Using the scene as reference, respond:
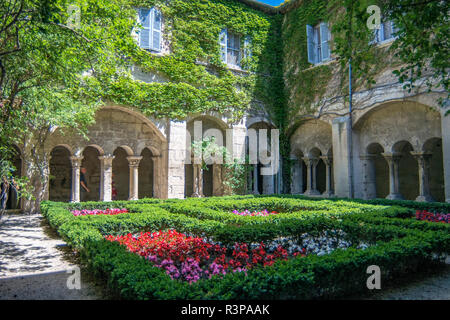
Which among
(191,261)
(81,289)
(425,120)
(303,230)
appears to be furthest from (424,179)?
(81,289)

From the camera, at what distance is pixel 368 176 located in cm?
1020

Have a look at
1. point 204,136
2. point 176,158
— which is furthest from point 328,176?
point 176,158

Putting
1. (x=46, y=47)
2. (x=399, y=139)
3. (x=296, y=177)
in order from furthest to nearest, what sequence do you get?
(x=296, y=177) < (x=399, y=139) < (x=46, y=47)

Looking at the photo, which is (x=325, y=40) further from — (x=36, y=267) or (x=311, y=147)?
(x=36, y=267)

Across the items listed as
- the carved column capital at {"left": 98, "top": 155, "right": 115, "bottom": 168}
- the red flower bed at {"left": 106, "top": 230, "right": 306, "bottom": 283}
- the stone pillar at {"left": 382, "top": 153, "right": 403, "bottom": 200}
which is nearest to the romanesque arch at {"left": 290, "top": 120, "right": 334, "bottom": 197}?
the stone pillar at {"left": 382, "top": 153, "right": 403, "bottom": 200}

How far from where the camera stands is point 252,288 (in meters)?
2.35

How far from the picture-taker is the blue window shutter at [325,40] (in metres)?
11.0

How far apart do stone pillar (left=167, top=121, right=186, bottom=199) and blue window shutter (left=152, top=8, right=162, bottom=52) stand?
95.6 inches

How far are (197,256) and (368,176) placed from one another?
806cm

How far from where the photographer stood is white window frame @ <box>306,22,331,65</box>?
11.0 meters

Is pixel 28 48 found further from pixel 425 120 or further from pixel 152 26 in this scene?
pixel 425 120

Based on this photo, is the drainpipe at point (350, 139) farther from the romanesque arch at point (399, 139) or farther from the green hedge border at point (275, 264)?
the green hedge border at point (275, 264)

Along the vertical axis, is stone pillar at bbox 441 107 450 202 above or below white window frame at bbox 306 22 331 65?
below

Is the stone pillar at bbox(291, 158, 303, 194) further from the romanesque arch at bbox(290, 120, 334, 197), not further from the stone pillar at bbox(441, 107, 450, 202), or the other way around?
the stone pillar at bbox(441, 107, 450, 202)
